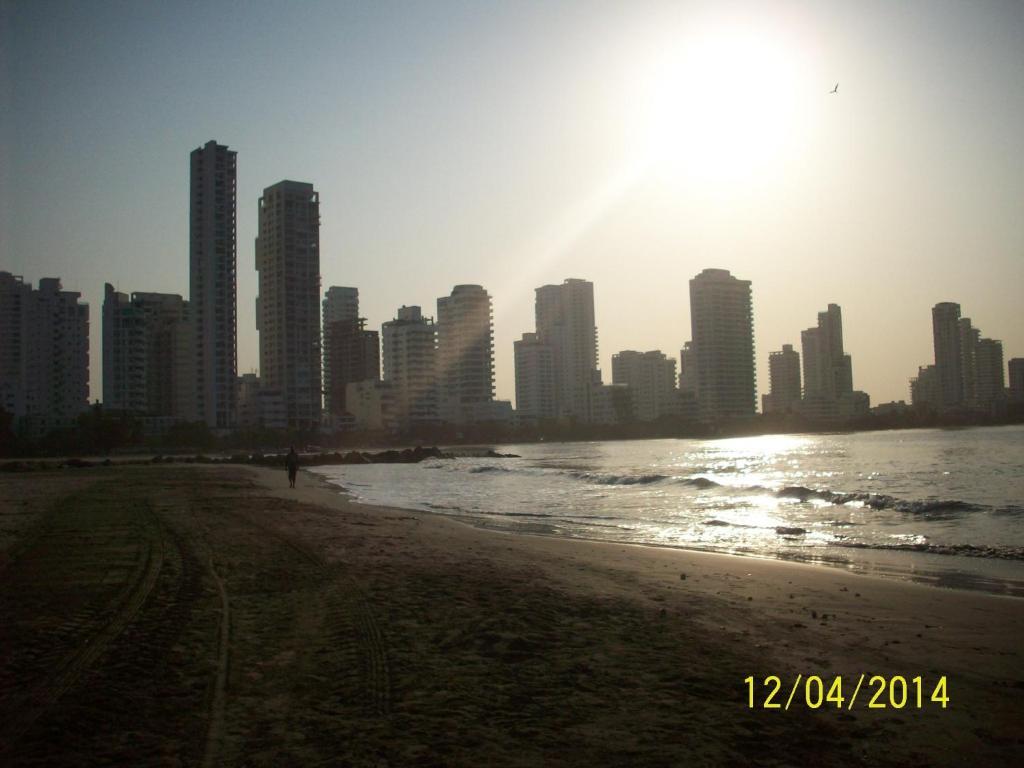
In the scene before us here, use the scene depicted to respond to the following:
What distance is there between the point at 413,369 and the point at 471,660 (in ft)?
586

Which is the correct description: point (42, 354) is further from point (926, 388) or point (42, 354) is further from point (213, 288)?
point (926, 388)

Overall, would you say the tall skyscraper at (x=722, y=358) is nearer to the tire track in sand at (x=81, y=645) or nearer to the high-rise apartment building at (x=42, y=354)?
the high-rise apartment building at (x=42, y=354)

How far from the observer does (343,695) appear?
17.4ft

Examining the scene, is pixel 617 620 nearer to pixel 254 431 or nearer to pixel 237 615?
pixel 237 615

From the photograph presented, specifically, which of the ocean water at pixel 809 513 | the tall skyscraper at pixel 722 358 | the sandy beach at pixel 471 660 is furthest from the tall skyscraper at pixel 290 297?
the sandy beach at pixel 471 660

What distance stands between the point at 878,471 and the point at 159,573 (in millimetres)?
40530

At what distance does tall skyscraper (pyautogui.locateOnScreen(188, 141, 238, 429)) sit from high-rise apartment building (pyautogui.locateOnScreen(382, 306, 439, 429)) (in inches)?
1744

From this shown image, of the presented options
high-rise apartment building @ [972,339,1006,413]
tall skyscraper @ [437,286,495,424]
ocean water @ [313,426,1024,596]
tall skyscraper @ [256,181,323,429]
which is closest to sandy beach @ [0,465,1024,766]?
ocean water @ [313,426,1024,596]

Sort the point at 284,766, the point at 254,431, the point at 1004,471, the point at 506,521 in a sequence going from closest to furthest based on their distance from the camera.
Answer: the point at 284,766 → the point at 506,521 → the point at 1004,471 → the point at 254,431

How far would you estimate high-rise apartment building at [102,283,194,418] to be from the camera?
422ft

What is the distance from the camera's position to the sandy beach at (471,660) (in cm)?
451

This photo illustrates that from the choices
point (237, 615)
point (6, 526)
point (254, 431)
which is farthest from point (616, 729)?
point (254, 431)

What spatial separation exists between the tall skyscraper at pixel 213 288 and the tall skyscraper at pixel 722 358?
387 feet

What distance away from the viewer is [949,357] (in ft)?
570
